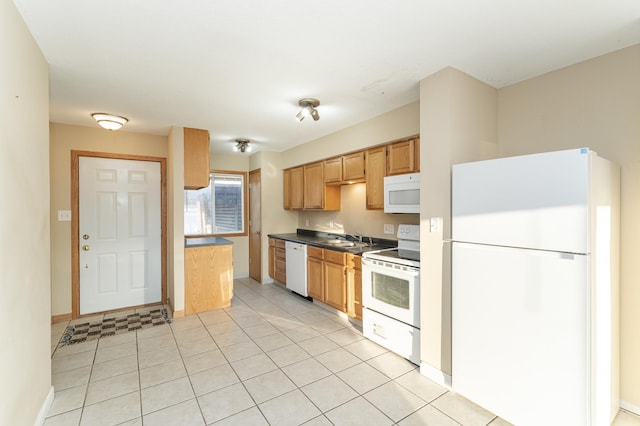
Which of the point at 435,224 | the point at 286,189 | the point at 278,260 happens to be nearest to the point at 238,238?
the point at 278,260

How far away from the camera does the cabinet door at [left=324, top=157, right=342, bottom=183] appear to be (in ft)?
13.6

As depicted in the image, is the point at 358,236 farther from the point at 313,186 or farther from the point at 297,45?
the point at 297,45

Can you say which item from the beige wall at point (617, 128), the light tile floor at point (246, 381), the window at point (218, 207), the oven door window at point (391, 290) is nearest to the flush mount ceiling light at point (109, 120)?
the window at point (218, 207)

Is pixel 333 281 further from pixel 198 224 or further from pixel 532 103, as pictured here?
pixel 198 224

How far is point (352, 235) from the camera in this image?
4336mm

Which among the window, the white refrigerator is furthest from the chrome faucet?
the window

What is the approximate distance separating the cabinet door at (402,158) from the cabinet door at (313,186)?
Answer: 1.39m

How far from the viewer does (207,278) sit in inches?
158

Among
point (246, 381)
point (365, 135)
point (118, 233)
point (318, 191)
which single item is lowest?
point (246, 381)

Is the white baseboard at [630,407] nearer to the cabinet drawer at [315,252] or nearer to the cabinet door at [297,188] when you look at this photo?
the cabinet drawer at [315,252]

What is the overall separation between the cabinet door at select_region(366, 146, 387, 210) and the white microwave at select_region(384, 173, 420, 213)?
0.19 meters

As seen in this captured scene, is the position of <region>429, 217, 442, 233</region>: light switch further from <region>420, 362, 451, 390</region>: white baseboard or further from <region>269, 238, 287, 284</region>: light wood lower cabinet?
<region>269, 238, 287, 284</region>: light wood lower cabinet

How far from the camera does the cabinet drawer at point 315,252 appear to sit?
3.92 m

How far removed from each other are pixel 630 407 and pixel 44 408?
12.8ft
